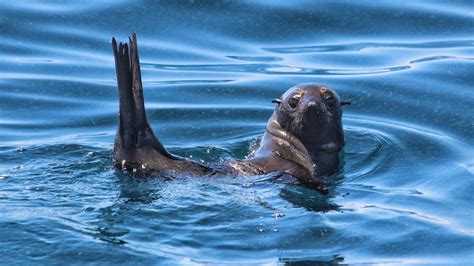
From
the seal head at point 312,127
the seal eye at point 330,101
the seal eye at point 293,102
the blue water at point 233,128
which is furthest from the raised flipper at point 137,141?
the seal eye at point 330,101

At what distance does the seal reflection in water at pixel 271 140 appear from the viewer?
31.4 feet

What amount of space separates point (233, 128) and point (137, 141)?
2890 millimetres

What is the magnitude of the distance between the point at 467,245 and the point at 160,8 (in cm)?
906

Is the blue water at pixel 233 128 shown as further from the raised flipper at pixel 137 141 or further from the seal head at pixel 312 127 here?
the seal head at pixel 312 127

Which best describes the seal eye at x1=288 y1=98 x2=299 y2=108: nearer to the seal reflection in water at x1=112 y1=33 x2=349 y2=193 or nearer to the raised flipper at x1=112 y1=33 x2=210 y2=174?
the seal reflection in water at x1=112 y1=33 x2=349 y2=193

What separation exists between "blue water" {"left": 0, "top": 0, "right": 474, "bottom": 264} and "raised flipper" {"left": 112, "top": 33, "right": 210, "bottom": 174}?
154mm

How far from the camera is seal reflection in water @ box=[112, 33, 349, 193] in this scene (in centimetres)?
956

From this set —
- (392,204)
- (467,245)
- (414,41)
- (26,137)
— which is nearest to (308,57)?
(414,41)

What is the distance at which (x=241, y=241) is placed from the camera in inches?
327

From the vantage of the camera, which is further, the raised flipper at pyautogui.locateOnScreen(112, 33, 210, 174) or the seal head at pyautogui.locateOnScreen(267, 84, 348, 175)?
the seal head at pyautogui.locateOnScreen(267, 84, 348, 175)

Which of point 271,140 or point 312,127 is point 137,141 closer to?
point 271,140

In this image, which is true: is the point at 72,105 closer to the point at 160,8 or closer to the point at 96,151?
the point at 96,151

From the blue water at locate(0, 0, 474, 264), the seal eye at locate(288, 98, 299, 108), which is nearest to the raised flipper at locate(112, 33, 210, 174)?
the blue water at locate(0, 0, 474, 264)

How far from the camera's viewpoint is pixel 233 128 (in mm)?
12438
